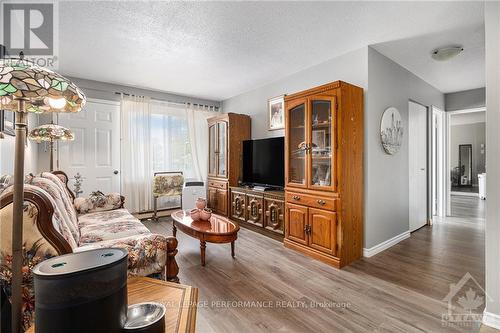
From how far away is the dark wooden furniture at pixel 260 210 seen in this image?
10.9ft

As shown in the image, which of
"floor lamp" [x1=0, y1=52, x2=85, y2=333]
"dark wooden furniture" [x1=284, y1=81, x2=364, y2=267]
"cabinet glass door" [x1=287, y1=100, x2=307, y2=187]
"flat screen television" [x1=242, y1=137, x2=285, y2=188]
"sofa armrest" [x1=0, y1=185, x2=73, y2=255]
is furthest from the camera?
"flat screen television" [x1=242, y1=137, x2=285, y2=188]

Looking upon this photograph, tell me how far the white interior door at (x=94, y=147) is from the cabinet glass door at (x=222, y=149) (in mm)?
1855

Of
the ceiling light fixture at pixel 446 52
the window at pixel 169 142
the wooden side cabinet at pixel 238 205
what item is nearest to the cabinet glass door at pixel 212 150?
the window at pixel 169 142

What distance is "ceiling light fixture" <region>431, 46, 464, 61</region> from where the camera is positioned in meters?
2.79

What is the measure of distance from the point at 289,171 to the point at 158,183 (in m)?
2.68

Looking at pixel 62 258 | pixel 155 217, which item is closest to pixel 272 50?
pixel 62 258

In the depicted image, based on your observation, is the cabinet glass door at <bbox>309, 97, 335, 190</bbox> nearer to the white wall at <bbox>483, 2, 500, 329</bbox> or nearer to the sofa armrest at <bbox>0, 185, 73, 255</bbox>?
the white wall at <bbox>483, 2, 500, 329</bbox>

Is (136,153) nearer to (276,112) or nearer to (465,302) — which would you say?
(276,112)

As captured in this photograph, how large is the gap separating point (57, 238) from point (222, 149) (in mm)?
3460

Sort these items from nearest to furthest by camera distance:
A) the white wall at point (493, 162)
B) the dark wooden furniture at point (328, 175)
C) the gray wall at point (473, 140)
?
the white wall at point (493, 162)
the dark wooden furniture at point (328, 175)
the gray wall at point (473, 140)

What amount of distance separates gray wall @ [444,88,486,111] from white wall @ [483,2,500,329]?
3.80 metres

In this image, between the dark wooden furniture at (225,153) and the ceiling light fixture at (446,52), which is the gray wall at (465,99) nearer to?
the ceiling light fixture at (446,52)

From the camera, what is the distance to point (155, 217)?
4504 mm

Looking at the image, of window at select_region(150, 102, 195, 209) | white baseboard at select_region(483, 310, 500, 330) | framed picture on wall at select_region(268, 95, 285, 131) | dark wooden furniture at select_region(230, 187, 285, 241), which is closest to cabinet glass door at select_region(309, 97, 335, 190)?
dark wooden furniture at select_region(230, 187, 285, 241)
